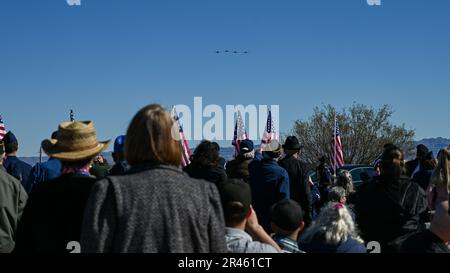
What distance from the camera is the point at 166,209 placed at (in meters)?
3.37

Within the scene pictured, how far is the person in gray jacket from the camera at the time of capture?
3.30 m

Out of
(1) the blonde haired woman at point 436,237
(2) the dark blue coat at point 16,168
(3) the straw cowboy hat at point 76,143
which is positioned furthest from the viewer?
(2) the dark blue coat at point 16,168

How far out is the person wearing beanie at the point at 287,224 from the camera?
482cm

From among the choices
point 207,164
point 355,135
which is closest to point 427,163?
point 207,164

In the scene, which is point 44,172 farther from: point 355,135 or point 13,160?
point 355,135

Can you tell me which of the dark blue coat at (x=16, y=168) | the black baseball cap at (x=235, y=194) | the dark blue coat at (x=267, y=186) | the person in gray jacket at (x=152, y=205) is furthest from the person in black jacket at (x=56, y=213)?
the dark blue coat at (x=16, y=168)

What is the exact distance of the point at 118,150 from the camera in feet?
24.8

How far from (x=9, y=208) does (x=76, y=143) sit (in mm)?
2026

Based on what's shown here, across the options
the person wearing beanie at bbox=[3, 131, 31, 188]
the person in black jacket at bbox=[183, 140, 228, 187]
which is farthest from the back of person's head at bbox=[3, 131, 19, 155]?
the person in black jacket at bbox=[183, 140, 228, 187]

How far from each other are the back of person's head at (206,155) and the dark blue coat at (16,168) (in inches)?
85.6

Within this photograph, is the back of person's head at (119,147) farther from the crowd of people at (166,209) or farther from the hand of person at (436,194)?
the hand of person at (436,194)

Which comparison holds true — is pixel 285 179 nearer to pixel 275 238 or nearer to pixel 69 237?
pixel 275 238

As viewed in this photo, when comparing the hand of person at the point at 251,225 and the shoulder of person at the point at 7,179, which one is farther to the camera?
the shoulder of person at the point at 7,179

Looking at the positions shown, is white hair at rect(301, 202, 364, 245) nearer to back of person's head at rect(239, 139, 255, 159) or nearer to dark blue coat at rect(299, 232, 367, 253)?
dark blue coat at rect(299, 232, 367, 253)
